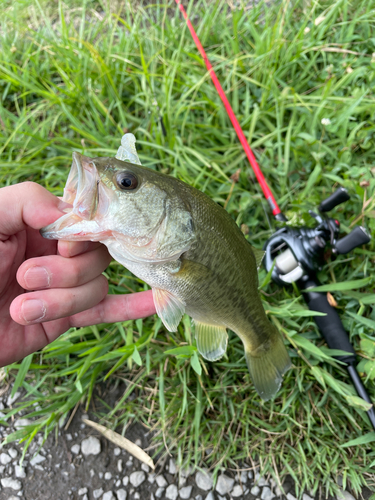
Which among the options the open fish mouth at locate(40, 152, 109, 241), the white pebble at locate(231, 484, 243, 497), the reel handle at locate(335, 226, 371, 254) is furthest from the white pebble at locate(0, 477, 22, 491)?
the reel handle at locate(335, 226, 371, 254)

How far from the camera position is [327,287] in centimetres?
269

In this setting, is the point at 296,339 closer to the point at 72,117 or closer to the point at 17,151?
the point at 72,117

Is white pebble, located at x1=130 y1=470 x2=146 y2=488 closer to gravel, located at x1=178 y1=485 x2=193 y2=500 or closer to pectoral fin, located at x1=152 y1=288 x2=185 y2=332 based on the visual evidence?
gravel, located at x1=178 y1=485 x2=193 y2=500

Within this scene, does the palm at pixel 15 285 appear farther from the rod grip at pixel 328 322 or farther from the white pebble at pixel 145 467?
the rod grip at pixel 328 322

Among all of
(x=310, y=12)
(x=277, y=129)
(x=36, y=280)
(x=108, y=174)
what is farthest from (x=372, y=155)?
(x=36, y=280)

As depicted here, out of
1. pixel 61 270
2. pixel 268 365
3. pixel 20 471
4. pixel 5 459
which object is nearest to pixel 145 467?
pixel 20 471

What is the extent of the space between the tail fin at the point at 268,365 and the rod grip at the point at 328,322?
1.73 feet

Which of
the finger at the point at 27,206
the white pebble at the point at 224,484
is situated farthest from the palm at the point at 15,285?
the white pebble at the point at 224,484

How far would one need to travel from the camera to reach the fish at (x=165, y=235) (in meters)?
1.53

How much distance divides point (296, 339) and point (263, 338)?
50 centimetres

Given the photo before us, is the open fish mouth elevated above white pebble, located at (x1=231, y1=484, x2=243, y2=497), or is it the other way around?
the open fish mouth

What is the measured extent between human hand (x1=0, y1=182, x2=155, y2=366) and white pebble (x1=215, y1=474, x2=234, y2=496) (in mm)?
1716

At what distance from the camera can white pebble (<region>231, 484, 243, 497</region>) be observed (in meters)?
2.60

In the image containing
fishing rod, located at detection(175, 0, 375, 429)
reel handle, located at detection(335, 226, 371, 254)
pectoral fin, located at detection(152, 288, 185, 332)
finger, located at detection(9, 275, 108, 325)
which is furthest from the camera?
fishing rod, located at detection(175, 0, 375, 429)
